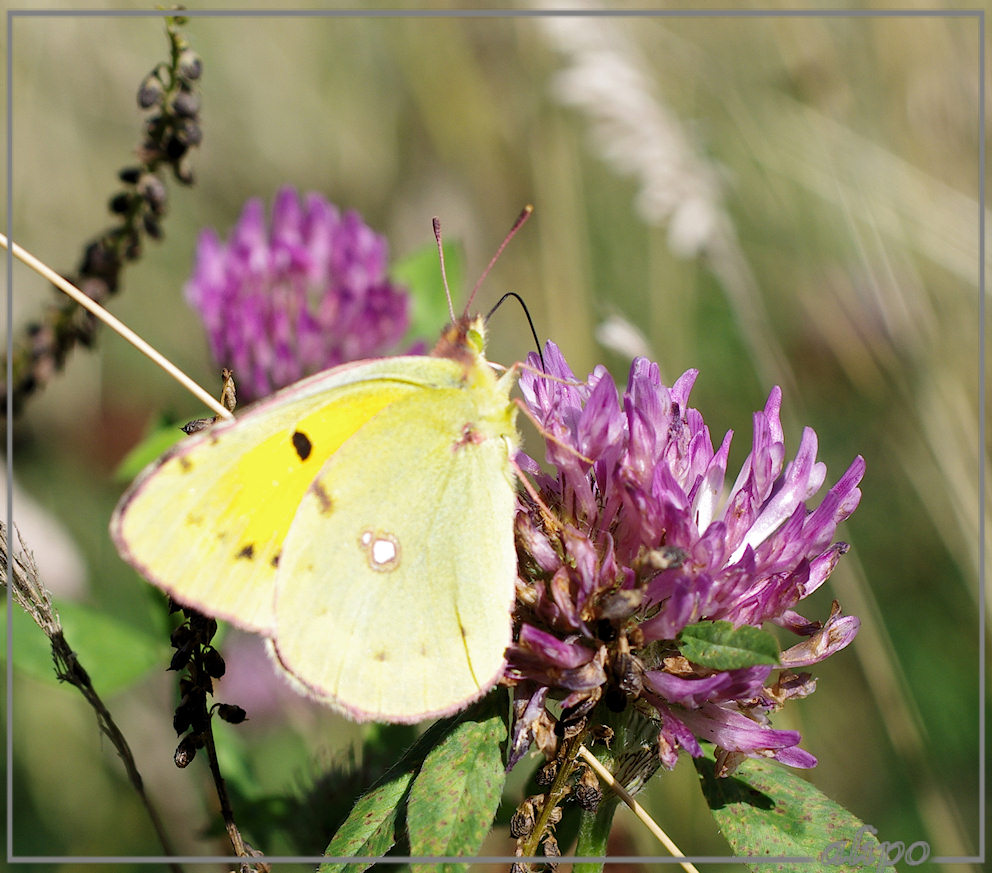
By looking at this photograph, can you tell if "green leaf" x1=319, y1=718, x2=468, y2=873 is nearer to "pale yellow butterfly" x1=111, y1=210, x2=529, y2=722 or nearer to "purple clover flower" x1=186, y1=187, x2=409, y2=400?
"pale yellow butterfly" x1=111, y1=210, x2=529, y2=722

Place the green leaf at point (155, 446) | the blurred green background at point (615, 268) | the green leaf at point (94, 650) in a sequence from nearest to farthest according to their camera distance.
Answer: the green leaf at point (94, 650), the green leaf at point (155, 446), the blurred green background at point (615, 268)

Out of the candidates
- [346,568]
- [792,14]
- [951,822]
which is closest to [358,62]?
[792,14]

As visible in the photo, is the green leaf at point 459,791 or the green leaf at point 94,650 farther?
the green leaf at point 94,650

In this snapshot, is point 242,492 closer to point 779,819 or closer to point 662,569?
point 662,569

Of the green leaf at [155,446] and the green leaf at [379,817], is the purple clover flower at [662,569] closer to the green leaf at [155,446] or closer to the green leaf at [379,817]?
the green leaf at [379,817]

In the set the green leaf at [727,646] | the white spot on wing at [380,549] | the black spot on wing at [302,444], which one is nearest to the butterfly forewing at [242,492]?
the black spot on wing at [302,444]

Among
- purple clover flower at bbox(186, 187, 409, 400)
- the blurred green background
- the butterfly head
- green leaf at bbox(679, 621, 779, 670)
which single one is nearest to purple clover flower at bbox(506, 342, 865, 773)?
green leaf at bbox(679, 621, 779, 670)

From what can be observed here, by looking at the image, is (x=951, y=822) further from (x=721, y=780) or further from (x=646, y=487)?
(x=646, y=487)
